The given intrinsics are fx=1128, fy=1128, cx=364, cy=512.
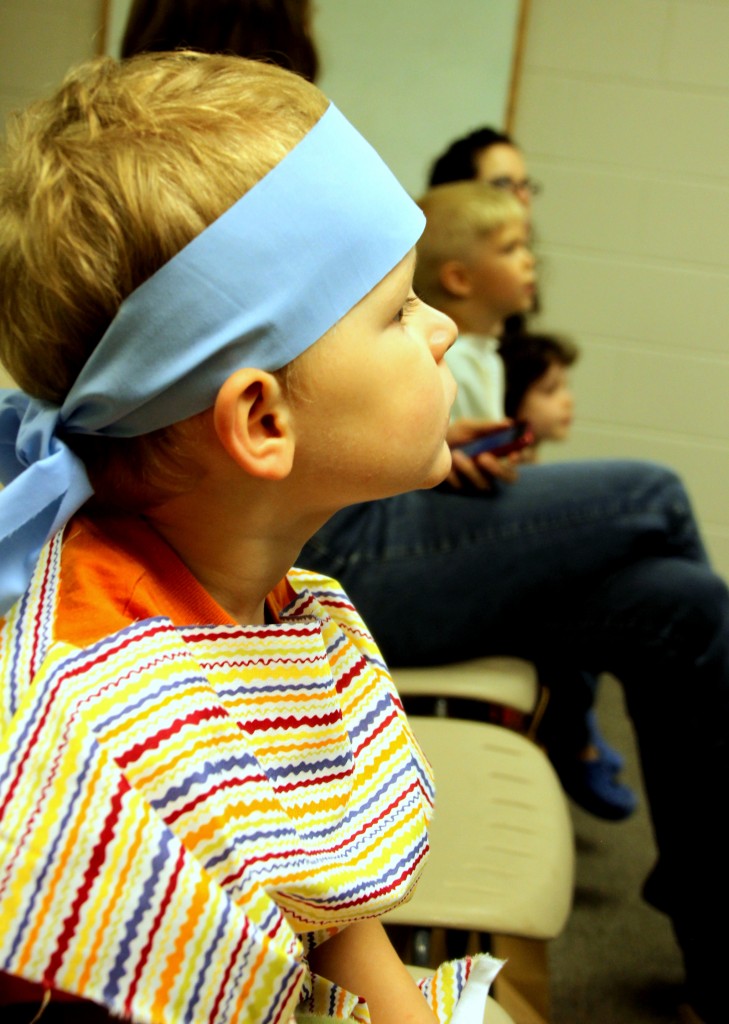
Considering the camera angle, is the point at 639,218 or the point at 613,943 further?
the point at 639,218

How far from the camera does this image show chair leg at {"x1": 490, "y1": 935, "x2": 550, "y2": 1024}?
37.3 inches

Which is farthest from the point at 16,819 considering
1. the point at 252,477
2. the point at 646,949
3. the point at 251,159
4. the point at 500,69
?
the point at 500,69

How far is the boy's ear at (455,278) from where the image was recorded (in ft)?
6.41

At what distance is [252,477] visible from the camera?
678 mm

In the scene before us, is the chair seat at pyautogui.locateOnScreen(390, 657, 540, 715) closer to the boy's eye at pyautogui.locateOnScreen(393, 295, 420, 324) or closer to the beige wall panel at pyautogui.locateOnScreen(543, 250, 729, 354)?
the boy's eye at pyautogui.locateOnScreen(393, 295, 420, 324)

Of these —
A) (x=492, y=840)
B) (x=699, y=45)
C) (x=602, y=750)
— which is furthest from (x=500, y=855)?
(x=699, y=45)

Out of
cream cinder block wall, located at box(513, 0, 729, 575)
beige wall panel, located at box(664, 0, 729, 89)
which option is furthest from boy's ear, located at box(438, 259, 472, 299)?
beige wall panel, located at box(664, 0, 729, 89)

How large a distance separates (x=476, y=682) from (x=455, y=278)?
0.86m

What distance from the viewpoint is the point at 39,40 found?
2.75 m

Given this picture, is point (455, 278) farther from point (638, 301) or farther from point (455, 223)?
point (638, 301)

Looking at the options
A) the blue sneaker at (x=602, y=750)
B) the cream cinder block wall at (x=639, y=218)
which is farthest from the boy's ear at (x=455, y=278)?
the cream cinder block wall at (x=639, y=218)

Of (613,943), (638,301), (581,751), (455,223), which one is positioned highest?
(455,223)

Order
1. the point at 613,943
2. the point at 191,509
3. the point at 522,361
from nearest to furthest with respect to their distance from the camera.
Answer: the point at 191,509 → the point at 613,943 → the point at 522,361

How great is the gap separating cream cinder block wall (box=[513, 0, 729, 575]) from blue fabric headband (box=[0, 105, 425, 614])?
2256 mm
